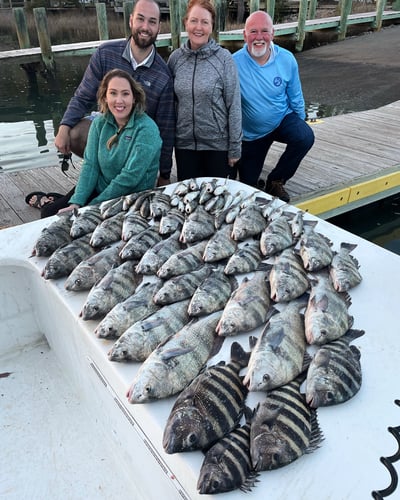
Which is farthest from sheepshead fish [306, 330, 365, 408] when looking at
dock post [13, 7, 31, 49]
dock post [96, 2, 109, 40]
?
dock post [13, 7, 31, 49]

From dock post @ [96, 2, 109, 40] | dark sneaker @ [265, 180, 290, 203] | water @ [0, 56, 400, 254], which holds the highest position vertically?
dock post @ [96, 2, 109, 40]

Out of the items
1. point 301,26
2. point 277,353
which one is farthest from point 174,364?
Result: point 301,26

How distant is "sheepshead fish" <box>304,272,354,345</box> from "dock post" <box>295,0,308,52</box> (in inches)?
768

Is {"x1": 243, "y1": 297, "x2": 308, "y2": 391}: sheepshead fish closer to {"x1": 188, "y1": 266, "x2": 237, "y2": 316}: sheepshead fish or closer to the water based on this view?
{"x1": 188, "y1": 266, "x2": 237, "y2": 316}: sheepshead fish

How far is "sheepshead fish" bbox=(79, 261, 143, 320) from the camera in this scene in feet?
7.55

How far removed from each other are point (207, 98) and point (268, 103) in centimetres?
90

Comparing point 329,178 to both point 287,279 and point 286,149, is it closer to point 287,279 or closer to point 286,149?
point 286,149

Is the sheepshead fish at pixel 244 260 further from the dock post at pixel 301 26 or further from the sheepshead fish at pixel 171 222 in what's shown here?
the dock post at pixel 301 26

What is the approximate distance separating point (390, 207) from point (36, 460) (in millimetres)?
6372

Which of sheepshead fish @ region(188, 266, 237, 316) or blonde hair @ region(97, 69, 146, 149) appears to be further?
blonde hair @ region(97, 69, 146, 149)

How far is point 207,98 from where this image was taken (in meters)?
4.03

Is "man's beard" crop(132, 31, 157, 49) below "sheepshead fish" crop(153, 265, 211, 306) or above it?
above

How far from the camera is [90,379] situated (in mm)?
2473

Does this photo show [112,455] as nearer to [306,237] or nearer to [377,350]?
[377,350]
